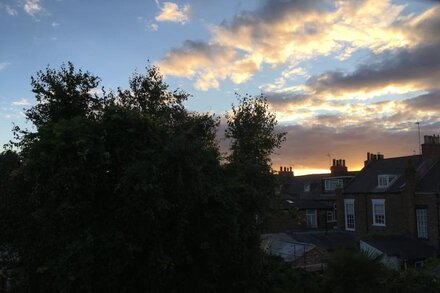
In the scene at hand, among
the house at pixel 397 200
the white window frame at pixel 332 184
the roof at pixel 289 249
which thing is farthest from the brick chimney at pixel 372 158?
the roof at pixel 289 249

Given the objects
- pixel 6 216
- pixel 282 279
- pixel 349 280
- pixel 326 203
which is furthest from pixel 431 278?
pixel 326 203

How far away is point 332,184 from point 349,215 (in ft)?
35.4

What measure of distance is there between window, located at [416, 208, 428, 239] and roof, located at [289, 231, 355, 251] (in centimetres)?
490

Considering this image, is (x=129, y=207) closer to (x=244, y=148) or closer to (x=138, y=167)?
(x=138, y=167)

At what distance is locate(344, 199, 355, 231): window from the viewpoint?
42594mm

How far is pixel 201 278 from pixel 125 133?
464 cm

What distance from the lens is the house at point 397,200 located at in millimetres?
34247

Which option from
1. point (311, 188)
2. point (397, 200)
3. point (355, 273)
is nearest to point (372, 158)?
point (397, 200)

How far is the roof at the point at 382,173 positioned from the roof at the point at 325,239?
4.91m

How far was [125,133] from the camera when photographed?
1323cm

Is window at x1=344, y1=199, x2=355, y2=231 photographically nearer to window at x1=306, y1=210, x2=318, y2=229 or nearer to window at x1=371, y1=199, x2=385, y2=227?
window at x1=371, y1=199, x2=385, y2=227

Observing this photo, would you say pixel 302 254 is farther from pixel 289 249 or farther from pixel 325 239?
pixel 325 239

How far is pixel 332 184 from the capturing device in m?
53.7

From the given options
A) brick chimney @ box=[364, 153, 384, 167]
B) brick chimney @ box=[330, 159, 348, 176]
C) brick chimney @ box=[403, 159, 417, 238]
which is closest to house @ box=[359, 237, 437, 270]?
brick chimney @ box=[403, 159, 417, 238]
